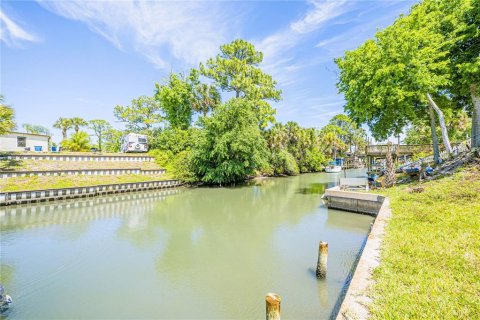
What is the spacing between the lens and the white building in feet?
84.8

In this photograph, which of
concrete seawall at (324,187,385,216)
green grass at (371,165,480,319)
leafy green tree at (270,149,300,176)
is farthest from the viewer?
leafy green tree at (270,149,300,176)

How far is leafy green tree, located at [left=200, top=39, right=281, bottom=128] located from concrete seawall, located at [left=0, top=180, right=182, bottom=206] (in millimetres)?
16107

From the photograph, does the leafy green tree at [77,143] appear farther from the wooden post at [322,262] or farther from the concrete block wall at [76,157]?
the wooden post at [322,262]

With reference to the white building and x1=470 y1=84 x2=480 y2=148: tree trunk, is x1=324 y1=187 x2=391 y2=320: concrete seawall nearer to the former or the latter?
x1=470 y1=84 x2=480 y2=148: tree trunk

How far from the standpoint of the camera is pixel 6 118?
19219mm

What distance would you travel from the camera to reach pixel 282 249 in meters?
8.89

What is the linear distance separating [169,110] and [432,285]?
3811cm

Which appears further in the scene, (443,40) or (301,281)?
(443,40)

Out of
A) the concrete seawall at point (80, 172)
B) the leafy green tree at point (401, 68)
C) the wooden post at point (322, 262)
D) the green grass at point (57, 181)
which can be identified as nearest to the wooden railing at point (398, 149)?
the leafy green tree at point (401, 68)

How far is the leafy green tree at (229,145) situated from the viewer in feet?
84.9

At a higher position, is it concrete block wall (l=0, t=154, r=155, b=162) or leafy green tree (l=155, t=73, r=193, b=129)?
leafy green tree (l=155, t=73, r=193, b=129)

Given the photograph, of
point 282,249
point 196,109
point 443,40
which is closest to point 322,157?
point 196,109

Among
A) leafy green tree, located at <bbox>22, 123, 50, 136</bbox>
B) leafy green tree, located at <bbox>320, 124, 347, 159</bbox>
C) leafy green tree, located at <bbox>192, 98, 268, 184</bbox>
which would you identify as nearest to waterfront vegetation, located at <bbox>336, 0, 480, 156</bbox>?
leafy green tree, located at <bbox>192, 98, 268, 184</bbox>

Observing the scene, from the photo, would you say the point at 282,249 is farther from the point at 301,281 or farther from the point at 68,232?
the point at 68,232
